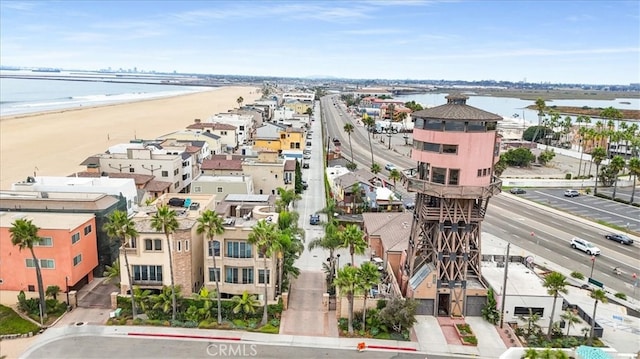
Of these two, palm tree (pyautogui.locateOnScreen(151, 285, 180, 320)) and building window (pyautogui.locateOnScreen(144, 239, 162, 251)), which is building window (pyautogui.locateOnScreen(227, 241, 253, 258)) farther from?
building window (pyautogui.locateOnScreen(144, 239, 162, 251))

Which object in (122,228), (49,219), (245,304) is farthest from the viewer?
(49,219)

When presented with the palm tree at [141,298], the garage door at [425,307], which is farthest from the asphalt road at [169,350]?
the garage door at [425,307]

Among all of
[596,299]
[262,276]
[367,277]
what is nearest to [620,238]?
[596,299]

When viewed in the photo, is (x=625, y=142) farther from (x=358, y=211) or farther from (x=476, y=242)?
(x=476, y=242)

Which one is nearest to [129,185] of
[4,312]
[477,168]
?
[4,312]

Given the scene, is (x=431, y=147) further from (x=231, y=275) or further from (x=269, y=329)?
(x=231, y=275)

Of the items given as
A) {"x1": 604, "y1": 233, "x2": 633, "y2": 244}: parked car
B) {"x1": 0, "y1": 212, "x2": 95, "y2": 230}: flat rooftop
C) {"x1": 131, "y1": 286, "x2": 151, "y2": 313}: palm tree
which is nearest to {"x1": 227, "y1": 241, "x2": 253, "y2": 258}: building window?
{"x1": 131, "y1": 286, "x2": 151, "y2": 313}: palm tree
